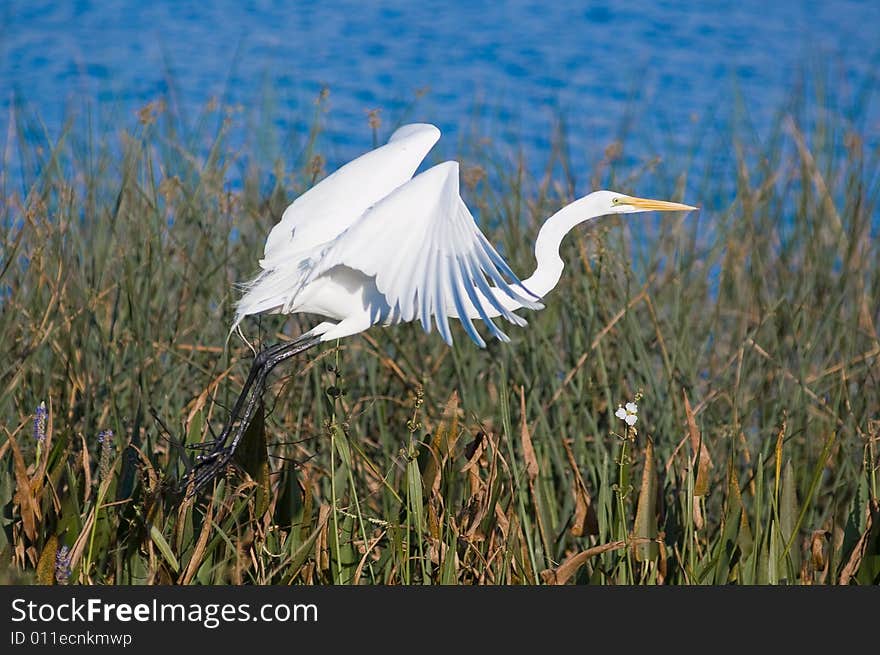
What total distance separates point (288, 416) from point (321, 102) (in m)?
0.72

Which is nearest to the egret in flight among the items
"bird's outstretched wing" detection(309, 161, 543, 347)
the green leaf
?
"bird's outstretched wing" detection(309, 161, 543, 347)

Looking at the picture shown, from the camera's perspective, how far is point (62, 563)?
1.64 meters

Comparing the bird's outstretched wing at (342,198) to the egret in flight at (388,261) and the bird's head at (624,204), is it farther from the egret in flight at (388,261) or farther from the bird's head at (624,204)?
the bird's head at (624,204)

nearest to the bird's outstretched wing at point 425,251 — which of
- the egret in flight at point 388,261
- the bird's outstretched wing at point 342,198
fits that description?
the egret in flight at point 388,261

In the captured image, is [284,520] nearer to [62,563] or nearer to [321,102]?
[62,563]

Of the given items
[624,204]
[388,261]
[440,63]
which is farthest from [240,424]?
[440,63]

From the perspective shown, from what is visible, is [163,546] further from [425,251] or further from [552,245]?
[552,245]

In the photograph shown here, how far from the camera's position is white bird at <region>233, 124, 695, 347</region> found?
170cm

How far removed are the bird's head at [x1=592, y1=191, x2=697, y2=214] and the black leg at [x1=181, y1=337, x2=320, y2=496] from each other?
1.77 ft

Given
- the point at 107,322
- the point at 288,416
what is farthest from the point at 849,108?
the point at 107,322

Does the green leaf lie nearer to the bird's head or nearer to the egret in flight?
the egret in flight

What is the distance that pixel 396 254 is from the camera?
175 centimetres

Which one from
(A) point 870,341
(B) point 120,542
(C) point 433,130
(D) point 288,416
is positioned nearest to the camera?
(B) point 120,542

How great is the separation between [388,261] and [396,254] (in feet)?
0.05
